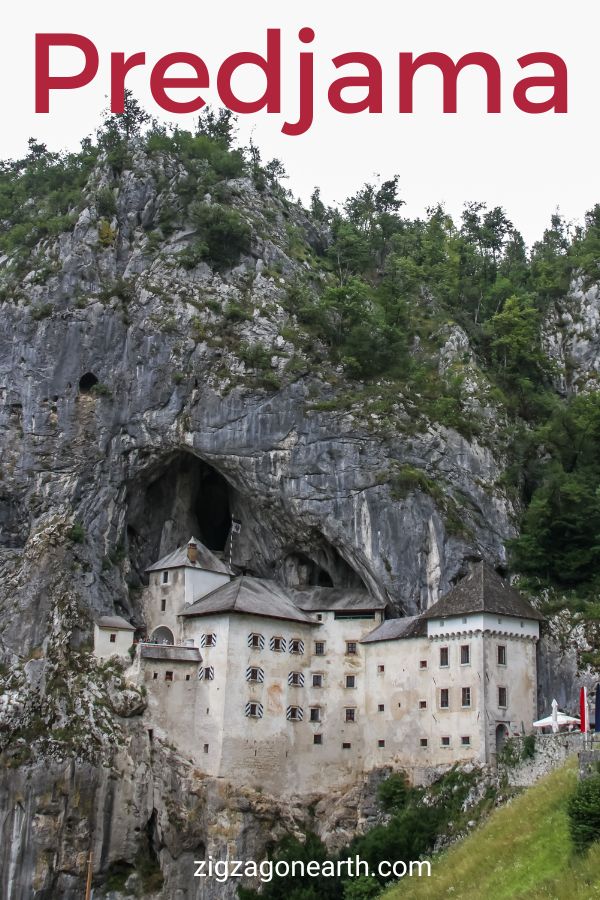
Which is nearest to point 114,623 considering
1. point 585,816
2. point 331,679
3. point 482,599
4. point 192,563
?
point 192,563

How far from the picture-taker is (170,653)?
74.1 metres

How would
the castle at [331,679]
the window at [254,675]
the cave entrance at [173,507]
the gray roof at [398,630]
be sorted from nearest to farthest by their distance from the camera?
the castle at [331,679]
the gray roof at [398,630]
the window at [254,675]
the cave entrance at [173,507]

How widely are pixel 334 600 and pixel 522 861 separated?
3317 centimetres

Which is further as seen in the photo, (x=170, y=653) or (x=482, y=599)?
(x=170, y=653)

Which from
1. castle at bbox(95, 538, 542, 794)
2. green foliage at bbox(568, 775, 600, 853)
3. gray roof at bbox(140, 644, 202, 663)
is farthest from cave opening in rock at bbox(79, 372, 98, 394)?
green foliage at bbox(568, 775, 600, 853)

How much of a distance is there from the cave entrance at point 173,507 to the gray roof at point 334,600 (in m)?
8.63

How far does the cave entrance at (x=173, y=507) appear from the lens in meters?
83.1

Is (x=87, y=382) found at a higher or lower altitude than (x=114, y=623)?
higher

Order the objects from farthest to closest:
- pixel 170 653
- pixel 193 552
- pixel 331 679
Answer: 1. pixel 193 552
2. pixel 331 679
3. pixel 170 653

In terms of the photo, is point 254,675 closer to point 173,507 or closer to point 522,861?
point 173,507

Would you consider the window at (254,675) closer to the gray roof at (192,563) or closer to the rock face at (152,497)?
the rock face at (152,497)

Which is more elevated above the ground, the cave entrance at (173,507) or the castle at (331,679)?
the cave entrance at (173,507)

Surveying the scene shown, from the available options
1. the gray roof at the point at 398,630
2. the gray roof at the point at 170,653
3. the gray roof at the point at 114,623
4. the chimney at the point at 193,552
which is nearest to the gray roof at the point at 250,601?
the gray roof at the point at 170,653

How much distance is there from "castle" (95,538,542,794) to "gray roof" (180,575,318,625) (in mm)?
146
